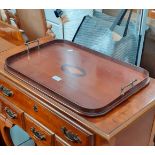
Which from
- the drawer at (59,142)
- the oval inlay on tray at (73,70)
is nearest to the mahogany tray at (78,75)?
the oval inlay on tray at (73,70)

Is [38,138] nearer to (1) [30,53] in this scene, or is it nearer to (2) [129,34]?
(1) [30,53]

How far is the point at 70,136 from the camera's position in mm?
866

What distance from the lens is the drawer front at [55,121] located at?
0.82 m

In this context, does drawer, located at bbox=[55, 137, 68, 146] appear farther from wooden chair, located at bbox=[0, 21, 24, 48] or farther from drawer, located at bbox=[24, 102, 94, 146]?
wooden chair, located at bbox=[0, 21, 24, 48]

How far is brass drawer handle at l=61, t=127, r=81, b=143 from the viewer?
85cm

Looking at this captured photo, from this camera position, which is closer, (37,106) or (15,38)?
(37,106)

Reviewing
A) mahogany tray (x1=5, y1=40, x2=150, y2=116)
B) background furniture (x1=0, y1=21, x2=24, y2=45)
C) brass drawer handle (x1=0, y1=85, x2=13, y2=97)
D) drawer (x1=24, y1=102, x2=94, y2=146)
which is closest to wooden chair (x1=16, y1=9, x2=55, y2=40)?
background furniture (x1=0, y1=21, x2=24, y2=45)

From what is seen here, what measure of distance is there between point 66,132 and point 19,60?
0.37 m

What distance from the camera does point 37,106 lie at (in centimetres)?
95

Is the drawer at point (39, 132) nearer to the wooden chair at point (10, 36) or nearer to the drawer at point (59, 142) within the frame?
the drawer at point (59, 142)

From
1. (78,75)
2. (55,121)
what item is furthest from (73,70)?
(55,121)
